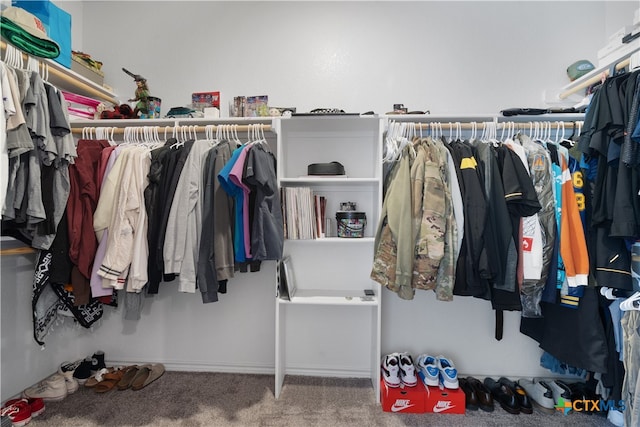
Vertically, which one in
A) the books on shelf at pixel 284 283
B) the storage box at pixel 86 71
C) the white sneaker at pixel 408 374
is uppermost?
the storage box at pixel 86 71

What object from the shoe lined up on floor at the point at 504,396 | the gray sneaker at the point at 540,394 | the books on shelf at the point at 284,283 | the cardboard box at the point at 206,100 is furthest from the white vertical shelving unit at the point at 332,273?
the gray sneaker at the point at 540,394

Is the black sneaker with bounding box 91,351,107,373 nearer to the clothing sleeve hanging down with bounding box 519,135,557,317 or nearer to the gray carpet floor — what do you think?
the gray carpet floor

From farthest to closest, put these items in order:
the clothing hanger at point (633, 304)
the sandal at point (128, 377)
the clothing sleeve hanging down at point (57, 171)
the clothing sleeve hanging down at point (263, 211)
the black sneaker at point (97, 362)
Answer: the black sneaker at point (97, 362)
the sandal at point (128, 377)
the clothing sleeve hanging down at point (263, 211)
the clothing sleeve hanging down at point (57, 171)
the clothing hanger at point (633, 304)

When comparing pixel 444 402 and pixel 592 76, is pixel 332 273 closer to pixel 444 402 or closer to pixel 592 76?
pixel 444 402

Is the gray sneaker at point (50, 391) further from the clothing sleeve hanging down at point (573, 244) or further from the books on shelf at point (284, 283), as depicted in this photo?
the clothing sleeve hanging down at point (573, 244)

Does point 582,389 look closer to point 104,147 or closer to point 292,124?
point 292,124

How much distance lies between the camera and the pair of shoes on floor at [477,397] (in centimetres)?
168

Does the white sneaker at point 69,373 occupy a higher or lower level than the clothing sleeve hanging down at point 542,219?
lower

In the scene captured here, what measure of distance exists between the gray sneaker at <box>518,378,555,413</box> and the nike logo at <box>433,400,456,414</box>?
54 centimetres

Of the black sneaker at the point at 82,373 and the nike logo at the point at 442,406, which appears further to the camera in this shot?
the black sneaker at the point at 82,373

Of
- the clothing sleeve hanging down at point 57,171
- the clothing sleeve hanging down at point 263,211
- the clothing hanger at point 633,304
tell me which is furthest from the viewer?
the clothing sleeve hanging down at point 263,211

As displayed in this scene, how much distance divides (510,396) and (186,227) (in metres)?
2.04

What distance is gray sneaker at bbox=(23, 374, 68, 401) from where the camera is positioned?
174 centimetres

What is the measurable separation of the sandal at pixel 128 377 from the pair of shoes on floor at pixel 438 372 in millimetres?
1829
